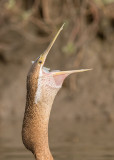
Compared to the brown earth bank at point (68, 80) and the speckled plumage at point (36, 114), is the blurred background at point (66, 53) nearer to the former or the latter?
the brown earth bank at point (68, 80)

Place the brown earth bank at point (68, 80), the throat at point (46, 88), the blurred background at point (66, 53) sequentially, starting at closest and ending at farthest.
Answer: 1. the throat at point (46, 88)
2. the blurred background at point (66, 53)
3. the brown earth bank at point (68, 80)

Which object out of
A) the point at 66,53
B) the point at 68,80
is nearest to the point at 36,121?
the point at 68,80

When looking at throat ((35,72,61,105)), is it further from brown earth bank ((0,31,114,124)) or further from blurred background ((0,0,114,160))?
brown earth bank ((0,31,114,124))

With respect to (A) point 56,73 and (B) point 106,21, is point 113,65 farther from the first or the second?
(A) point 56,73

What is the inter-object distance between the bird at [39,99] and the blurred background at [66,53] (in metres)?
5.06

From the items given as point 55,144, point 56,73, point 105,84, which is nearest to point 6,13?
point 105,84

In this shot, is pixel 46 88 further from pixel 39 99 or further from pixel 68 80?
pixel 68 80

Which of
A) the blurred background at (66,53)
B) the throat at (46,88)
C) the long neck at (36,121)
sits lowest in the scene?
the long neck at (36,121)

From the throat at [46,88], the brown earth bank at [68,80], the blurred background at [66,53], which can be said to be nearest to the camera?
the throat at [46,88]

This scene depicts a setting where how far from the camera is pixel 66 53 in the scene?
10609mm

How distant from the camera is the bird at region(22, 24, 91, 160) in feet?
12.7

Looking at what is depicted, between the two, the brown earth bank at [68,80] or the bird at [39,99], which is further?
the brown earth bank at [68,80]

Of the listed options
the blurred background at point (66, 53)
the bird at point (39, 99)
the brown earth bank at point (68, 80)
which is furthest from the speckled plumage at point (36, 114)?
the brown earth bank at point (68, 80)

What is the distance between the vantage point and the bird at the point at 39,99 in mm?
3877
